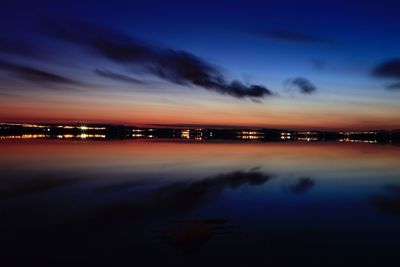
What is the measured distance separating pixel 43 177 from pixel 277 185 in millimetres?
14161

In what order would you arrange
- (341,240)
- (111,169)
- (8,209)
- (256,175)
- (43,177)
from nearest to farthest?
(341,240), (8,209), (43,177), (256,175), (111,169)

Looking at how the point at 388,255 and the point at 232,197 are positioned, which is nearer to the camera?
the point at 388,255

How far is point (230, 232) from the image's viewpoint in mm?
10883

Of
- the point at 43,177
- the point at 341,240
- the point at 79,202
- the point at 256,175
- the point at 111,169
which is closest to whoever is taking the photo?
the point at 341,240

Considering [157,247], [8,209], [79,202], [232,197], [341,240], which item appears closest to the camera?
[157,247]

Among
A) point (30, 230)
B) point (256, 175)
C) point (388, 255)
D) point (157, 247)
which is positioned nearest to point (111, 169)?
point (256, 175)

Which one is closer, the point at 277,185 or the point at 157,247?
Result: the point at 157,247

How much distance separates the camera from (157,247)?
31.1ft

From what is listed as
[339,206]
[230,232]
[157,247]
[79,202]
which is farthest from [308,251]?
[79,202]

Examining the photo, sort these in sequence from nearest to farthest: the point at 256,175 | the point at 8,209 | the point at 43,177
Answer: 1. the point at 8,209
2. the point at 43,177
3. the point at 256,175

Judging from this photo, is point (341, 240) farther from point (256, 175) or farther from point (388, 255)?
point (256, 175)

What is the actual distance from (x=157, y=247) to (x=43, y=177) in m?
15.5

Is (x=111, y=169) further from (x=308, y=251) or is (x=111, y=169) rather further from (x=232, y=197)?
(x=308, y=251)

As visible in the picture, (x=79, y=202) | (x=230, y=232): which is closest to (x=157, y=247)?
(x=230, y=232)
